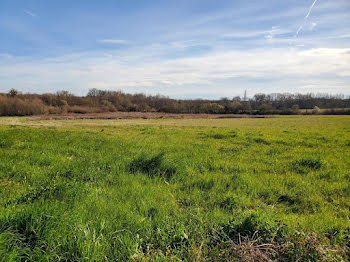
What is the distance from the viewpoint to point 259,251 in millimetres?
2727

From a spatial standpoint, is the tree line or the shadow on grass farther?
the tree line

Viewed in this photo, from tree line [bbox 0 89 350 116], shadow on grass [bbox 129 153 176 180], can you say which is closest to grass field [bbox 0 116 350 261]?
shadow on grass [bbox 129 153 176 180]

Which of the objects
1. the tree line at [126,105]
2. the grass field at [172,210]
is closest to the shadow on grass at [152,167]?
the grass field at [172,210]

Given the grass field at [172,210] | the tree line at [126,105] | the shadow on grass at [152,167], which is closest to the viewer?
the grass field at [172,210]

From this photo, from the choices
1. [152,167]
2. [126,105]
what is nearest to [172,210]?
[152,167]

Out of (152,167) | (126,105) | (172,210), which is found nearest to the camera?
(172,210)

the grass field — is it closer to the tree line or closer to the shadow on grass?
the shadow on grass

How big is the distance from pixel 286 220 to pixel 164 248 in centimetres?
218

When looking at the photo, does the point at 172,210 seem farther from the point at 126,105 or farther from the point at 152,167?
the point at 126,105

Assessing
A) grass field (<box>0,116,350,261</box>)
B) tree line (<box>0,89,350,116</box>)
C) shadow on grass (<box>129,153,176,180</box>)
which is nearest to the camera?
grass field (<box>0,116,350,261</box>)

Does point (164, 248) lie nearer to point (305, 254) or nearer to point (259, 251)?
point (259, 251)

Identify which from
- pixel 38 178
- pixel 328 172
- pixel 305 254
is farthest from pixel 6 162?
pixel 328 172

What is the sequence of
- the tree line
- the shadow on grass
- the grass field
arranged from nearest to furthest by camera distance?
the grass field, the shadow on grass, the tree line

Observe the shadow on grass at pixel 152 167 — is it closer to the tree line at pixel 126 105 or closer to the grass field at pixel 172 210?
the grass field at pixel 172 210
